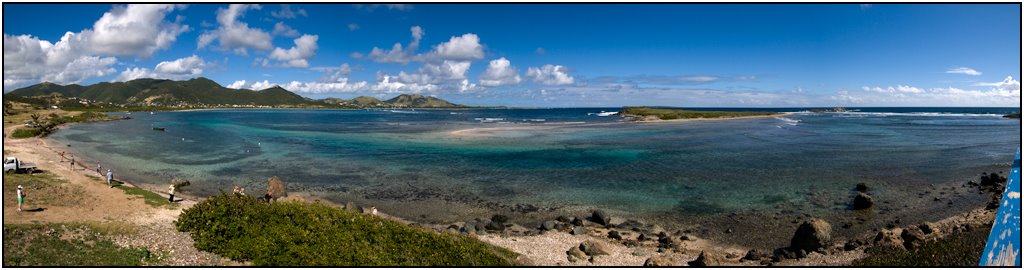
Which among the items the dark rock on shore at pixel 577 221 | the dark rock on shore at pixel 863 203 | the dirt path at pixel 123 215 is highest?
the dirt path at pixel 123 215

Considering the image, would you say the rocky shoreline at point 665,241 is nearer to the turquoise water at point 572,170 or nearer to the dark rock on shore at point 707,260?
the dark rock on shore at point 707,260

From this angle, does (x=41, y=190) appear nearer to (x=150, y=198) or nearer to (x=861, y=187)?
(x=150, y=198)

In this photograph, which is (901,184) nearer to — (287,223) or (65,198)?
(287,223)

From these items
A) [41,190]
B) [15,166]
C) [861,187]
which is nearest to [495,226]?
[41,190]

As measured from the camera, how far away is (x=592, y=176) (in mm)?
42094

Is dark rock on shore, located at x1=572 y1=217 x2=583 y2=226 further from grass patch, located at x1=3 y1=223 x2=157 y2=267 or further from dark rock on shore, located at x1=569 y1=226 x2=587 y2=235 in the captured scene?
grass patch, located at x1=3 y1=223 x2=157 y2=267

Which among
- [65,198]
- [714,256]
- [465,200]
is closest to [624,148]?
[465,200]

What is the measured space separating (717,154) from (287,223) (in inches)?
2001

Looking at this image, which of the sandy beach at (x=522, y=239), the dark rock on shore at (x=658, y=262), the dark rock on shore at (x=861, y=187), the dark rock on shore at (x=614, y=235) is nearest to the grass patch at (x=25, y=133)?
the sandy beach at (x=522, y=239)

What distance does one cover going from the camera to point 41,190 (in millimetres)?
28828

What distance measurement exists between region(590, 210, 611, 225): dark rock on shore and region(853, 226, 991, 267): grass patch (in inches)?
469

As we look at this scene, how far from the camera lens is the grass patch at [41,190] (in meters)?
25.6

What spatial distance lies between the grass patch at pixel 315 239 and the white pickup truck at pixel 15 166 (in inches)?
934

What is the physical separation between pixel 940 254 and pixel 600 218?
1477cm
